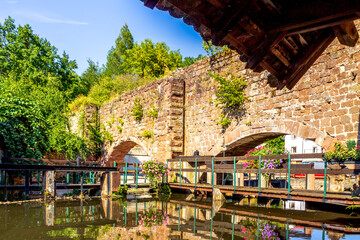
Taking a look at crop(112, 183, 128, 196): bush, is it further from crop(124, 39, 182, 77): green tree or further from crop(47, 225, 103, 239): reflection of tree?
crop(124, 39, 182, 77): green tree

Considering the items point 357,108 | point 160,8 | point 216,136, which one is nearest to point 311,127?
point 357,108

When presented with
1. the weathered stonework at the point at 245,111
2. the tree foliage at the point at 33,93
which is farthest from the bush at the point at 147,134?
the tree foliage at the point at 33,93

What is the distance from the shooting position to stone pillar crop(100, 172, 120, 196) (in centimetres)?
1023

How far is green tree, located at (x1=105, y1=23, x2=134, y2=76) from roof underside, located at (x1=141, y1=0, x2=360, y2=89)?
1347 inches

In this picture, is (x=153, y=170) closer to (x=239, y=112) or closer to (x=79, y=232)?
(x=239, y=112)

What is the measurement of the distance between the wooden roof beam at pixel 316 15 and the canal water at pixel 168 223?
2847 millimetres

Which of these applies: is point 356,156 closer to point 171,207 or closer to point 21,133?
point 171,207

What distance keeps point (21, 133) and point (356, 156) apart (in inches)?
386

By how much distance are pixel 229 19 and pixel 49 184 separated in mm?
7546

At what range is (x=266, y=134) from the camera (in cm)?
950

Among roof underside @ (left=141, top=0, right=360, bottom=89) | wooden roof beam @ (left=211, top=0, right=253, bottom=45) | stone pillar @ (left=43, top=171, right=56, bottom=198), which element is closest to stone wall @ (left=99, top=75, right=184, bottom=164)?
stone pillar @ (left=43, top=171, right=56, bottom=198)

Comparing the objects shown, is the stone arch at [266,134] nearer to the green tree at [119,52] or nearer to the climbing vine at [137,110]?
the climbing vine at [137,110]

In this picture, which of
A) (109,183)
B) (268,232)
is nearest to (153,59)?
(109,183)

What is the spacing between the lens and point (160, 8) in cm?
331
